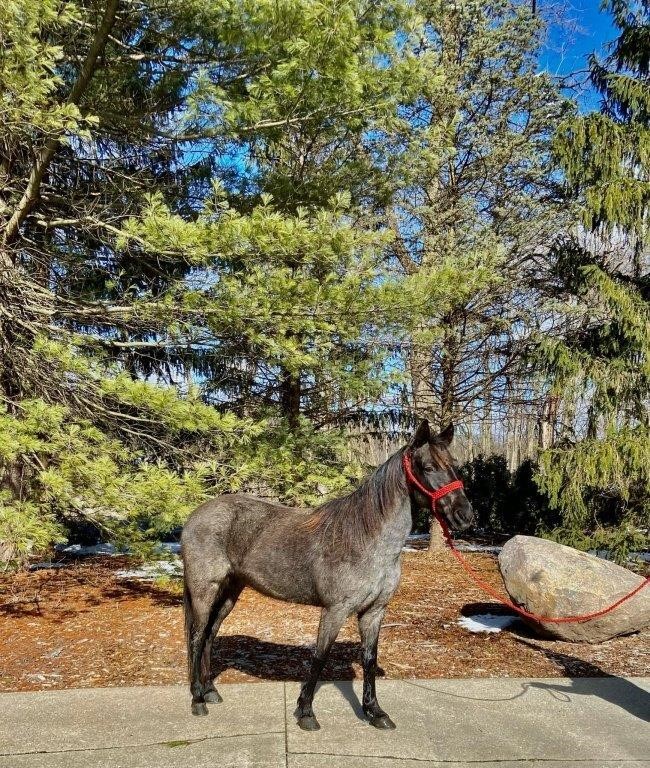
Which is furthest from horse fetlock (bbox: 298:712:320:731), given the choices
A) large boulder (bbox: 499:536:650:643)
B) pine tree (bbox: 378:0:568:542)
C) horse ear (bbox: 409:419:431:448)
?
pine tree (bbox: 378:0:568:542)

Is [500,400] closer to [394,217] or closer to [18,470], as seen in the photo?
[394,217]

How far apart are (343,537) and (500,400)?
738 centimetres

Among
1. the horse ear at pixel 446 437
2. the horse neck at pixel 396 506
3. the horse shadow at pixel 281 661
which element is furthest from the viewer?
the horse shadow at pixel 281 661

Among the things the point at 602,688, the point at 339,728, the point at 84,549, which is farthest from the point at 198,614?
the point at 84,549

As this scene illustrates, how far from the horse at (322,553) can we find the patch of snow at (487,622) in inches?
120

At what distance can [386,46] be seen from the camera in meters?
6.08

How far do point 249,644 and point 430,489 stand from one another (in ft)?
10.8

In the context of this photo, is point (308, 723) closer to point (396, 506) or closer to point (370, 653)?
point (370, 653)

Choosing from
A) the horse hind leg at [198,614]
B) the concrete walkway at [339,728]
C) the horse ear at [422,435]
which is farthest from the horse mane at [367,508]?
the concrete walkway at [339,728]

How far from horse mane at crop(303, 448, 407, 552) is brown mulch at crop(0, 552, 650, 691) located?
179 cm

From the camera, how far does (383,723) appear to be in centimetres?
380

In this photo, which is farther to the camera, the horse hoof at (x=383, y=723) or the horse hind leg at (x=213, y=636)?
the horse hind leg at (x=213, y=636)

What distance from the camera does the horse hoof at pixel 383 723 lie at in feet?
12.5

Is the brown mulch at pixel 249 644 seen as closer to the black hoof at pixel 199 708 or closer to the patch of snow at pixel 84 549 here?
the black hoof at pixel 199 708
